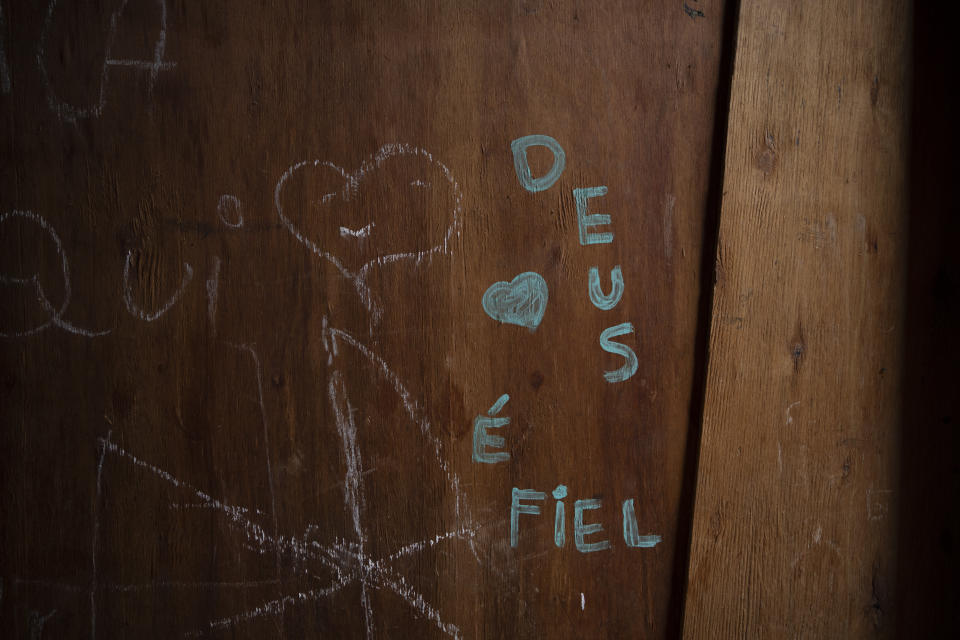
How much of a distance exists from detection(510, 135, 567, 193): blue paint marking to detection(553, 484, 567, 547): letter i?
0.63 meters

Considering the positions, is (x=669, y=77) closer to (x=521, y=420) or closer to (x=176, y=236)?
(x=521, y=420)

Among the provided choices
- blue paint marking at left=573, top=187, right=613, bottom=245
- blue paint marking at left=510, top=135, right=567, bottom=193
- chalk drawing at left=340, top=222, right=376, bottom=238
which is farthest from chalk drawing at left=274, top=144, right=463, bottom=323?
A: blue paint marking at left=573, top=187, right=613, bottom=245

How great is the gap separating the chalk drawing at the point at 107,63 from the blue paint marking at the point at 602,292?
971mm

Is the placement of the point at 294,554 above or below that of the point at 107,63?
below

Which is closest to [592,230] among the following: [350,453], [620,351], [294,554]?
[620,351]

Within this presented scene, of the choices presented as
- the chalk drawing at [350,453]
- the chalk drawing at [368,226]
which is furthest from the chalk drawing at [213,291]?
the chalk drawing at [350,453]

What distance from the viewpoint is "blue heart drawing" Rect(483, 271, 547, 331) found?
3.58 ft

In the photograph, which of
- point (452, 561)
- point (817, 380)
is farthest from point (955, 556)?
point (452, 561)

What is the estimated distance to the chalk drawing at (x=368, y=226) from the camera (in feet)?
3.52

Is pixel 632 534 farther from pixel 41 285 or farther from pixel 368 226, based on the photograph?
pixel 41 285

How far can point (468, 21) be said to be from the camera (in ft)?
3.51

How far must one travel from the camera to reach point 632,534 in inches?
43.6

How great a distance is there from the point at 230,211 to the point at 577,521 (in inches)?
38.5

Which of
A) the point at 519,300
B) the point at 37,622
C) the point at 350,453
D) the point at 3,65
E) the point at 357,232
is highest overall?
the point at 3,65
